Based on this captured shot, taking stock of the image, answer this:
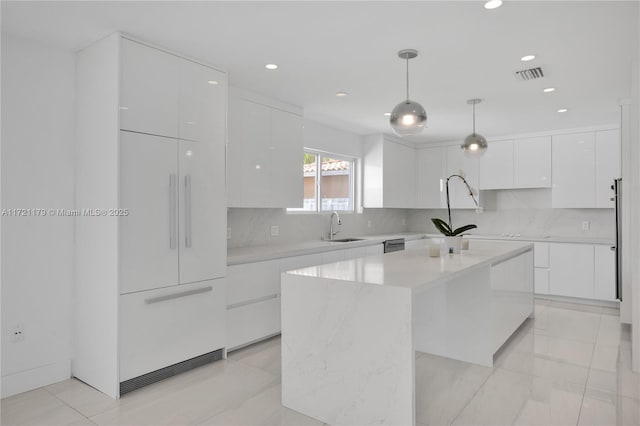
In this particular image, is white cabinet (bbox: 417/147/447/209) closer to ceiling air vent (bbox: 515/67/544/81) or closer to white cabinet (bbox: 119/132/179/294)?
ceiling air vent (bbox: 515/67/544/81)

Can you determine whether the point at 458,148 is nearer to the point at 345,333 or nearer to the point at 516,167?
the point at 516,167

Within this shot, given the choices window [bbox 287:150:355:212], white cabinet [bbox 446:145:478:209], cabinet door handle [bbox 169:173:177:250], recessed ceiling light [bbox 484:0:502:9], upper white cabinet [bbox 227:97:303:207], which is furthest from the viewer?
white cabinet [bbox 446:145:478:209]

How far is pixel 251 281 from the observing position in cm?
361

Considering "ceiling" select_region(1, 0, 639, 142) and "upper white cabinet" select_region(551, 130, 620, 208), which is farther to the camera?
"upper white cabinet" select_region(551, 130, 620, 208)

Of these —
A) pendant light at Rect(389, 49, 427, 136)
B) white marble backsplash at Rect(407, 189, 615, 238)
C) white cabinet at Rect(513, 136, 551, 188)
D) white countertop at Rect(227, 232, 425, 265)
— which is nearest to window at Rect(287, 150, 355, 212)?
white countertop at Rect(227, 232, 425, 265)

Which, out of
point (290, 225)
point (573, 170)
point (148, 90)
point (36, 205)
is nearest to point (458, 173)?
point (573, 170)

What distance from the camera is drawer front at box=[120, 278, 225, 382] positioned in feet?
8.96

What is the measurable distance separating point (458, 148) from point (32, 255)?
569 cm

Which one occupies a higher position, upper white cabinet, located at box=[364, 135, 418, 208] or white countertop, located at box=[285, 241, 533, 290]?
upper white cabinet, located at box=[364, 135, 418, 208]

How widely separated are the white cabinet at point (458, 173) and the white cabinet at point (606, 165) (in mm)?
1537

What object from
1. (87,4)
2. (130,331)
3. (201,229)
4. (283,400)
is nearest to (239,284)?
(201,229)

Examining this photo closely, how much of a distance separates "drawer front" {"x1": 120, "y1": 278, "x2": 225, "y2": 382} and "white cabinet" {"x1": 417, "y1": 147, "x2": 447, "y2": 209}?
430cm

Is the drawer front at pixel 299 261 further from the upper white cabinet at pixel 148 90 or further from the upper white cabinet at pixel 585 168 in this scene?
the upper white cabinet at pixel 585 168

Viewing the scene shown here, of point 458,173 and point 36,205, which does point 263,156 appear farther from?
point 458,173
